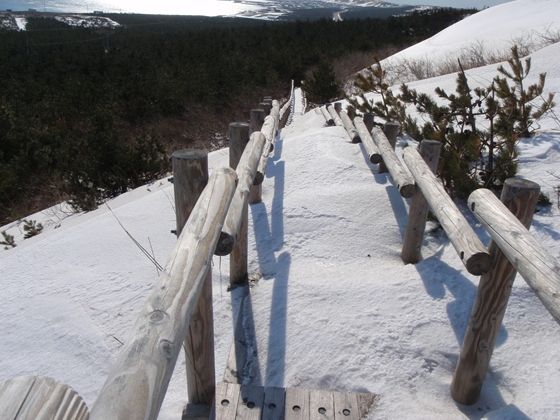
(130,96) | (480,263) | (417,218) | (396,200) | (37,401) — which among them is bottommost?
(130,96)

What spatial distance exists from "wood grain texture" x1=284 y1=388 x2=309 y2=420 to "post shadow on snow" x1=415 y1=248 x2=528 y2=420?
2.42 feet

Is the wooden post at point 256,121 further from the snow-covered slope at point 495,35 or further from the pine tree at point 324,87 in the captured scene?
the snow-covered slope at point 495,35

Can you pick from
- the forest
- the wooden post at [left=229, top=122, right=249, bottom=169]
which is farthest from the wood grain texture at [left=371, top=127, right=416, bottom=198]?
the forest

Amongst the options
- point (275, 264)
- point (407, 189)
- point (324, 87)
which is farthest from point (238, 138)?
point (324, 87)

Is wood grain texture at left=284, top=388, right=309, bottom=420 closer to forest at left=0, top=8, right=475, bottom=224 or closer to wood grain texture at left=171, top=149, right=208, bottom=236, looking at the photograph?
wood grain texture at left=171, top=149, right=208, bottom=236

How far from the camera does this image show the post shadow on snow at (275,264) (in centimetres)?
240

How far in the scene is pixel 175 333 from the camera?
4.01 ft

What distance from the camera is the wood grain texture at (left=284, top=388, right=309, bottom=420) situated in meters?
2.06

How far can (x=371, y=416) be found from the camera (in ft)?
6.78

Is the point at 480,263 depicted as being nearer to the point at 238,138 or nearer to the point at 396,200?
the point at 396,200

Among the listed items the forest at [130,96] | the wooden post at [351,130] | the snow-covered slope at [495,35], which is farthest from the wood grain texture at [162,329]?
the snow-covered slope at [495,35]

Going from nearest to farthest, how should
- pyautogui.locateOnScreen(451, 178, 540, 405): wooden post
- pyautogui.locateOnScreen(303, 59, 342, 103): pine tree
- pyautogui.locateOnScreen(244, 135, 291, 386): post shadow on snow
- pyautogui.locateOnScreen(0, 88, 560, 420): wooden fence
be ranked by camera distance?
pyautogui.locateOnScreen(0, 88, 560, 420): wooden fence, pyautogui.locateOnScreen(451, 178, 540, 405): wooden post, pyautogui.locateOnScreen(244, 135, 291, 386): post shadow on snow, pyautogui.locateOnScreen(303, 59, 342, 103): pine tree

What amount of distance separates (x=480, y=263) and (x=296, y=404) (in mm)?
1084

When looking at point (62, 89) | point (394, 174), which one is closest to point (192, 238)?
point (394, 174)
